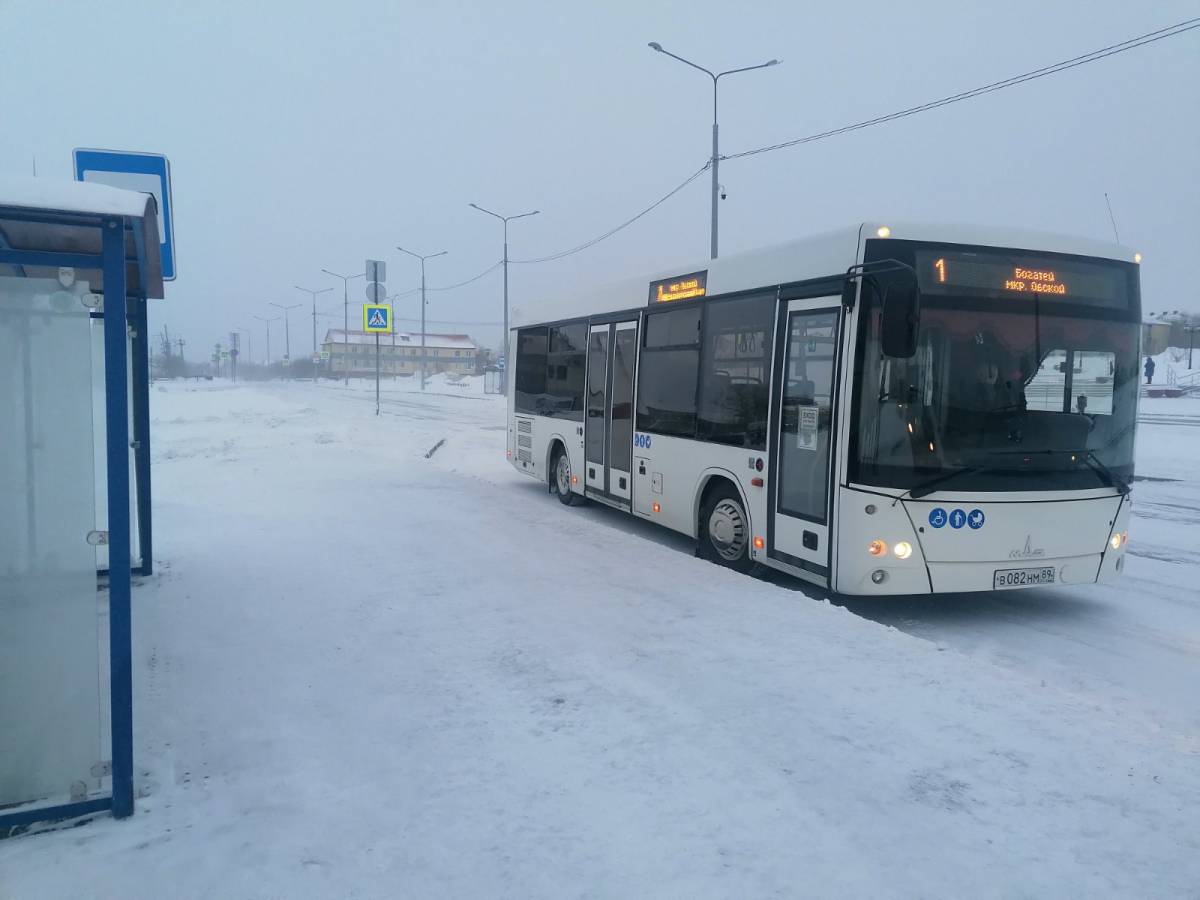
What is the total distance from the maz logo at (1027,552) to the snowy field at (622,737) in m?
0.67

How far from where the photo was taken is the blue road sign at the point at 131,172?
725 centimetres

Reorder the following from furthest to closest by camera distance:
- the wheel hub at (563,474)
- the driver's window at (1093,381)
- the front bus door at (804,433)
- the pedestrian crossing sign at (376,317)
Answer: the pedestrian crossing sign at (376,317)
the wheel hub at (563,474)
the front bus door at (804,433)
the driver's window at (1093,381)

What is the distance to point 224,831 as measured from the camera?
3.51 metres

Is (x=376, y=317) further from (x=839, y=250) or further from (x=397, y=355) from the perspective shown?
(x=397, y=355)

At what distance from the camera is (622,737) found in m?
4.41

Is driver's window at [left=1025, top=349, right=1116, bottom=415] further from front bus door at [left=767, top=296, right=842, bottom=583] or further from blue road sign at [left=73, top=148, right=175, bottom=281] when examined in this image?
blue road sign at [left=73, top=148, right=175, bottom=281]

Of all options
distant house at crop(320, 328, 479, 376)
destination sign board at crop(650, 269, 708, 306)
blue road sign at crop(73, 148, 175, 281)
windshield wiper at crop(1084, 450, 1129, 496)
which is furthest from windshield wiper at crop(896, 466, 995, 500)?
distant house at crop(320, 328, 479, 376)

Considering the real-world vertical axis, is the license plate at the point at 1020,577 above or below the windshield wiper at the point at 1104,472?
below

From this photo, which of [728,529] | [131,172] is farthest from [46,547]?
[728,529]

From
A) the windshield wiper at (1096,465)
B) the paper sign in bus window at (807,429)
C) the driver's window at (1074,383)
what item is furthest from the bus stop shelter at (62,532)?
the driver's window at (1074,383)

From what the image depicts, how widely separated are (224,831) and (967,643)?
5.54 meters

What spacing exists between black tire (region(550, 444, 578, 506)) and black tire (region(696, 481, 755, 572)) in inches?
158

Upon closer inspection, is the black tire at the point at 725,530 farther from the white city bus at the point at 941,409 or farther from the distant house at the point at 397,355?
the distant house at the point at 397,355

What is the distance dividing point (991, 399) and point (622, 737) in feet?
13.8
